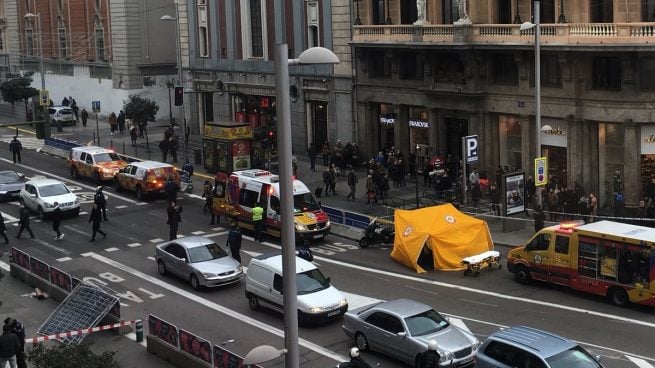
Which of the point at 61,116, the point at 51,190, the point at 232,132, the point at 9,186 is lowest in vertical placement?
the point at 9,186

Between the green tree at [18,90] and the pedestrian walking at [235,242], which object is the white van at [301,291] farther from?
the green tree at [18,90]

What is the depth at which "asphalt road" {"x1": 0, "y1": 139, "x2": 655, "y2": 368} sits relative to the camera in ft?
79.7

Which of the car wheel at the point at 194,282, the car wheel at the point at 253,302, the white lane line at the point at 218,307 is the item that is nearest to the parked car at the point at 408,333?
the white lane line at the point at 218,307

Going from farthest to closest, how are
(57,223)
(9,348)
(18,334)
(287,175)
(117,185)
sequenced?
1. (117,185)
2. (57,223)
3. (18,334)
4. (9,348)
5. (287,175)

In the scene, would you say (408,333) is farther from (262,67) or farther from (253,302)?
(262,67)

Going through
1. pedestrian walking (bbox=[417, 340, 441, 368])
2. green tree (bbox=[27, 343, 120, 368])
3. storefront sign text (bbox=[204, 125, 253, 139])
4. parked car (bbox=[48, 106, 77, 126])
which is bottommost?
pedestrian walking (bbox=[417, 340, 441, 368])

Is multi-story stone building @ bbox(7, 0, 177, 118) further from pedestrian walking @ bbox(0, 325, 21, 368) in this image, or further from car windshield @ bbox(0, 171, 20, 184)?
pedestrian walking @ bbox(0, 325, 21, 368)

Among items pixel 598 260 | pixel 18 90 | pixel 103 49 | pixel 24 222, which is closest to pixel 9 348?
pixel 598 260

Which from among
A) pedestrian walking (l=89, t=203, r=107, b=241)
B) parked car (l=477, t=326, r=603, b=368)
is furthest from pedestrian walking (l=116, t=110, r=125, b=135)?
parked car (l=477, t=326, r=603, b=368)

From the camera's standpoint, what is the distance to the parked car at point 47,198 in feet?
136

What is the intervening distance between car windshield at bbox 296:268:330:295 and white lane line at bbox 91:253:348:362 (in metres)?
1.31

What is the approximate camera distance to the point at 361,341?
23.3m

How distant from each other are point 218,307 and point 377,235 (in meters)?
9.01

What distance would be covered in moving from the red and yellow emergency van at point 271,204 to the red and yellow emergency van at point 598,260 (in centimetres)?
915
